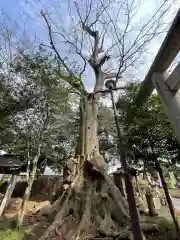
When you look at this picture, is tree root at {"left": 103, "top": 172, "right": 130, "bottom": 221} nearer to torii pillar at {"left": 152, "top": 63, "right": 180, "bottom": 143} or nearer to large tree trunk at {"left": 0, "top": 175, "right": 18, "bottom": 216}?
torii pillar at {"left": 152, "top": 63, "right": 180, "bottom": 143}

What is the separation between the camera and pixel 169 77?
202cm

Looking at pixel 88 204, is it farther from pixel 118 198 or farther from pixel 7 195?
pixel 7 195

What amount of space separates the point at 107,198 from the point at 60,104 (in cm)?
755

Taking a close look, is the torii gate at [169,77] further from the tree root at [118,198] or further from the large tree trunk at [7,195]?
the large tree trunk at [7,195]

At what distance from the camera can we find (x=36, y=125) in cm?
1194

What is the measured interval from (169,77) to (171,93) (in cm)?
18

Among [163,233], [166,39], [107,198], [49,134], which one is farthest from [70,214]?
[49,134]

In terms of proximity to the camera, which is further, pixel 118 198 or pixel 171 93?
pixel 118 198

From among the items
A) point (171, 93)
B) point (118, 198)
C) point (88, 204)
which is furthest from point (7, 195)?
point (171, 93)

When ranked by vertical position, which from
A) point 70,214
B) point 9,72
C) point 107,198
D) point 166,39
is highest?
point 9,72

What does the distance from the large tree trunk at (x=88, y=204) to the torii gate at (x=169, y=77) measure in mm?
3317

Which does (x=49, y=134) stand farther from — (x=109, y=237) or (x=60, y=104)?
(x=109, y=237)

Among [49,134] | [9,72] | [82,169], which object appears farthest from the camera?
[49,134]

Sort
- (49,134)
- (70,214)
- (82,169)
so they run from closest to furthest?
(70,214) < (82,169) < (49,134)
